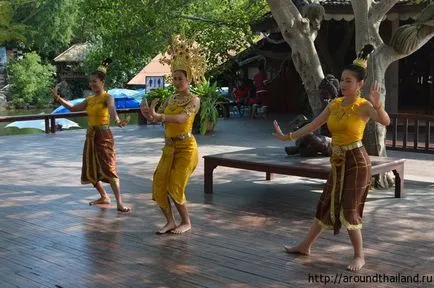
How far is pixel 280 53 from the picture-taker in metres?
18.6

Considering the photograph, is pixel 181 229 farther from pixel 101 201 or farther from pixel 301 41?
pixel 301 41

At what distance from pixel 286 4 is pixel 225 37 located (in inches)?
404

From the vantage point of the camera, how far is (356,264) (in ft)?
15.6

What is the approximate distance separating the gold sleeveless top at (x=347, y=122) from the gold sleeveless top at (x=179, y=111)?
1427 mm

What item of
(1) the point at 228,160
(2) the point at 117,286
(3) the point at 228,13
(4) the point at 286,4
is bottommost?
(2) the point at 117,286

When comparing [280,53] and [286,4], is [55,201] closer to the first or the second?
[286,4]

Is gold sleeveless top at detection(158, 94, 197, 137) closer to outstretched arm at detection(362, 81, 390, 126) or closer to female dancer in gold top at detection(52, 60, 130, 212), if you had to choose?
female dancer in gold top at detection(52, 60, 130, 212)

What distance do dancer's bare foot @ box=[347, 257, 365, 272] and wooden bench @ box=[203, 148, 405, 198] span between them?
187 centimetres

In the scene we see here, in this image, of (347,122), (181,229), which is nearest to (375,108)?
(347,122)

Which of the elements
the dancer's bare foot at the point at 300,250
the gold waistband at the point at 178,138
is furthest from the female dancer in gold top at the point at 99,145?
the dancer's bare foot at the point at 300,250

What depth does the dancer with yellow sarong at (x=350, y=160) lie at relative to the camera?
4.64 metres

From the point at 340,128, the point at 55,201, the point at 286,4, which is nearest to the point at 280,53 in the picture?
the point at 286,4

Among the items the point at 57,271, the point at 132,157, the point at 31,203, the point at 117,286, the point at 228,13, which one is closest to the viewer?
the point at 117,286

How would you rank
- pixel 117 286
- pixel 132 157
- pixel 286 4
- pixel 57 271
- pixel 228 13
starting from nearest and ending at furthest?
pixel 117 286, pixel 57 271, pixel 286 4, pixel 132 157, pixel 228 13
